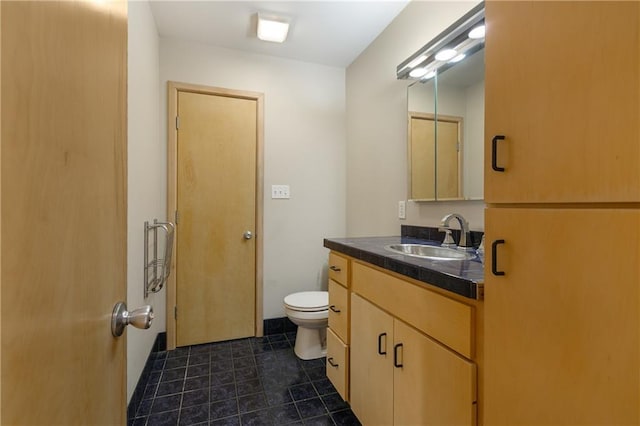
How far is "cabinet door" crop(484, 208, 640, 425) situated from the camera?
509 mm

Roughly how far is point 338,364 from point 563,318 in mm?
1231

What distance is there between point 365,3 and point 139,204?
1838 millimetres

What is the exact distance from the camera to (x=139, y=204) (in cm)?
166

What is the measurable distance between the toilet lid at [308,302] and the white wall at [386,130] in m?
0.63

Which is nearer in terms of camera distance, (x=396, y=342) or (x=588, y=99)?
(x=588, y=99)

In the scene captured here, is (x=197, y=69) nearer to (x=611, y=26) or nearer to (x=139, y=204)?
(x=139, y=204)

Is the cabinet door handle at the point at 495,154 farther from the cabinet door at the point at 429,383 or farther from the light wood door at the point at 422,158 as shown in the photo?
the light wood door at the point at 422,158

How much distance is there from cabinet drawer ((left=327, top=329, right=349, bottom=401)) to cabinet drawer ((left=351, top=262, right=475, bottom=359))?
0.40m

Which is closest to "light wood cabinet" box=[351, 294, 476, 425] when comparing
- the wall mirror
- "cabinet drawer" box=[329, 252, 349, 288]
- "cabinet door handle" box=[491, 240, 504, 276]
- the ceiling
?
"cabinet drawer" box=[329, 252, 349, 288]

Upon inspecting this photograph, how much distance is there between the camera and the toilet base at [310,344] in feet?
6.98

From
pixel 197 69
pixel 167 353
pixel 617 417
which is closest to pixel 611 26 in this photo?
pixel 617 417

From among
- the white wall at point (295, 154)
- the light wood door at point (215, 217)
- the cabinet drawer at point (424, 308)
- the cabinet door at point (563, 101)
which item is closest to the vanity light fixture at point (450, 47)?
the cabinet door at point (563, 101)

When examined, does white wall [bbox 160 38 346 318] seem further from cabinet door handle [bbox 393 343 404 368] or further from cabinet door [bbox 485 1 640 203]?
cabinet door [bbox 485 1 640 203]

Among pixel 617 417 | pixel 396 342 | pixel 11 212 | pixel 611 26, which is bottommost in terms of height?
pixel 396 342
